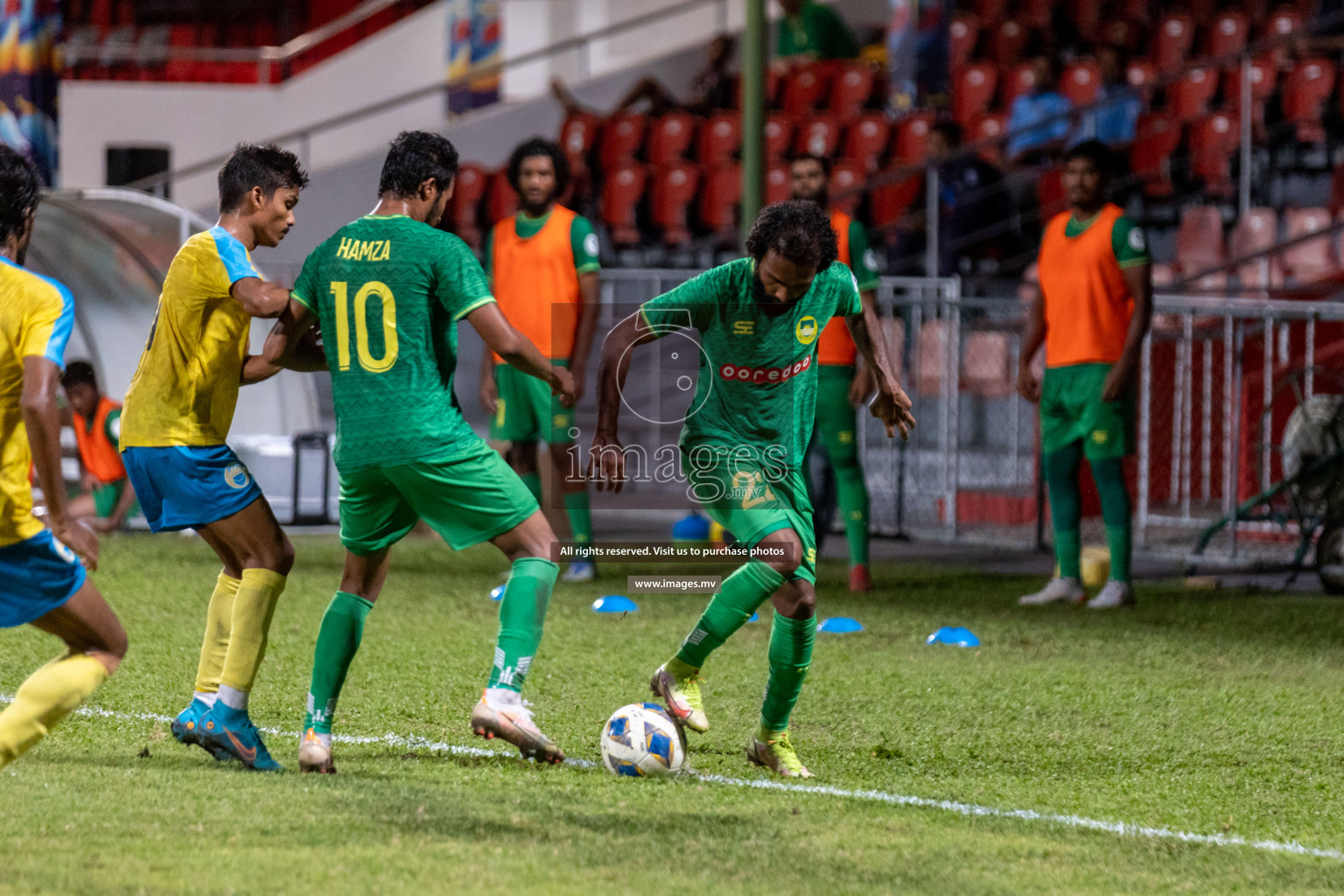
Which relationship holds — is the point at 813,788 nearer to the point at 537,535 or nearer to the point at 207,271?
the point at 537,535

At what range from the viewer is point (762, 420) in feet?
15.6

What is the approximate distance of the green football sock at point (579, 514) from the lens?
8.55m

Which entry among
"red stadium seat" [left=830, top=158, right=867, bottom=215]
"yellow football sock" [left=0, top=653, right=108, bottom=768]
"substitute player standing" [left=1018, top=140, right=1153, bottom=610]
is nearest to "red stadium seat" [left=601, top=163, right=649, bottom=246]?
"red stadium seat" [left=830, top=158, right=867, bottom=215]

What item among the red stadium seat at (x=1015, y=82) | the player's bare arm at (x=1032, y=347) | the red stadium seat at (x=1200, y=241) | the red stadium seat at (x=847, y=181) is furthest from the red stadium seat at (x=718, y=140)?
the player's bare arm at (x=1032, y=347)

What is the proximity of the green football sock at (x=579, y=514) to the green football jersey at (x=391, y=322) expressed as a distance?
13.5ft

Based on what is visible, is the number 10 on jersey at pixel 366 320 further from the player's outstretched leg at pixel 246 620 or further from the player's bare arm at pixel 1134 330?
the player's bare arm at pixel 1134 330

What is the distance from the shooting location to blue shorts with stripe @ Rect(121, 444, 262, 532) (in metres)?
4.64

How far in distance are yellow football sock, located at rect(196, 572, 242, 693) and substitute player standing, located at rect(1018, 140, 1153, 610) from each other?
15.1ft

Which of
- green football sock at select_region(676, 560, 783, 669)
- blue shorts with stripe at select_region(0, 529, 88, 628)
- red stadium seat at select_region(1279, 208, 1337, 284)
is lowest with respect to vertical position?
green football sock at select_region(676, 560, 783, 669)

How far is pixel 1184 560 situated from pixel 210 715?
705cm

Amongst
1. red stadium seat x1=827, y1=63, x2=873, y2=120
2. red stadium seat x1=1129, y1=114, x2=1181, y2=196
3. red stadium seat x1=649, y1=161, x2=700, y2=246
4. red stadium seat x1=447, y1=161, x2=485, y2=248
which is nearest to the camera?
red stadium seat x1=1129, y1=114, x2=1181, y2=196

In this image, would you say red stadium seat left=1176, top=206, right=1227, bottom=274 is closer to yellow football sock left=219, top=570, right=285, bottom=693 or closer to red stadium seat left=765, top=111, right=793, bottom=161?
red stadium seat left=765, top=111, right=793, bottom=161

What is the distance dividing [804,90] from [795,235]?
1419 cm

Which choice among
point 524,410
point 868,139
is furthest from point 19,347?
point 868,139
